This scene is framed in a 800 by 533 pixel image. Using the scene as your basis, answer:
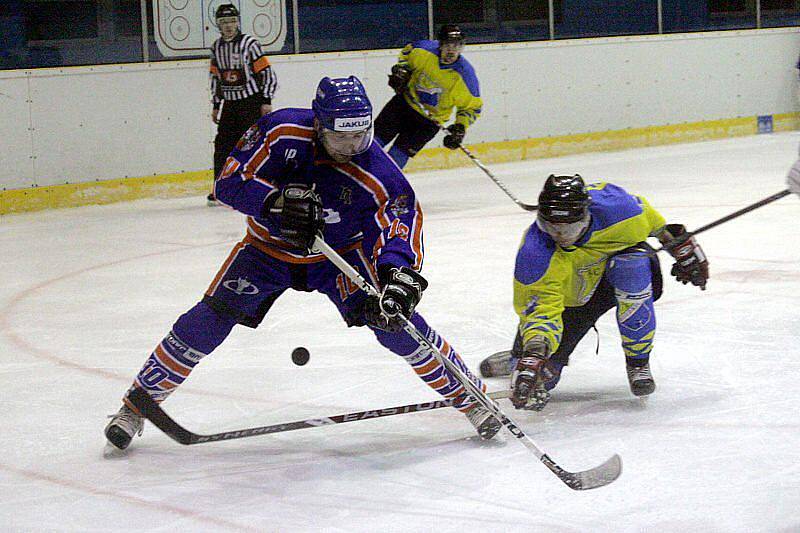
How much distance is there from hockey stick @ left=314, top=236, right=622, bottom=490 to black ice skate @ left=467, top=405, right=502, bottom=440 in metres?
0.09

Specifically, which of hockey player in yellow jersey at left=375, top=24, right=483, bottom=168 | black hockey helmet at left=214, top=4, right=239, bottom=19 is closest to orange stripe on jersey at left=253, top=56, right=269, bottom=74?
→ black hockey helmet at left=214, top=4, right=239, bottom=19

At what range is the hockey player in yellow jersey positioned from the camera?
6.25 metres

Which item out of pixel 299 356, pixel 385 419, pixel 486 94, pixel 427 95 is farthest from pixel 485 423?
pixel 486 94

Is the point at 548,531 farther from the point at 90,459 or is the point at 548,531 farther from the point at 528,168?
the point at 528,168

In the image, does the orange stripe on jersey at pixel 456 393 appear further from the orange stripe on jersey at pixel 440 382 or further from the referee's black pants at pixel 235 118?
the referee's black pants at pixel 235 118

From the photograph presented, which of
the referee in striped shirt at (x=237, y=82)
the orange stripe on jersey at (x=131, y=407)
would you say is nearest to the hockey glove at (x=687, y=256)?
the orange stripe on jersey at (x=131, y=407)

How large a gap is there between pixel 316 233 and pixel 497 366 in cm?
105

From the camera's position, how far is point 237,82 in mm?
6961

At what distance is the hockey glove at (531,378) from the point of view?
267 cm

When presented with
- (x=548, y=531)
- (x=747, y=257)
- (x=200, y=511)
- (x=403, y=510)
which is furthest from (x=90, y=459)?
(x=747, y=257)

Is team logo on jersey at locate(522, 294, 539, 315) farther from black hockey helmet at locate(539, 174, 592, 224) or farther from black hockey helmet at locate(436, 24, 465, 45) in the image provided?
black hockey helmet at locate(436, 24, 465, 45)

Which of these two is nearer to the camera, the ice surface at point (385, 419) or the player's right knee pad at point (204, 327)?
the ice surface at point (385, 419)

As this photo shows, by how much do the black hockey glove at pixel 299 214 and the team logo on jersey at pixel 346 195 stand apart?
0.14 m

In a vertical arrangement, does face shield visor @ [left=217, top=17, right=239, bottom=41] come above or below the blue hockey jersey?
above
